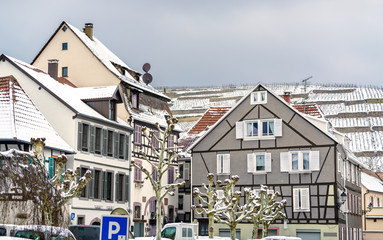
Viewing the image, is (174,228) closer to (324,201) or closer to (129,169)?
(129,169)

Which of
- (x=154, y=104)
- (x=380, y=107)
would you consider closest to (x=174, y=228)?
(x=154, y=104)

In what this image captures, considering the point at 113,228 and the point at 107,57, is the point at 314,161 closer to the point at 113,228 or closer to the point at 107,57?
the point at 107,57

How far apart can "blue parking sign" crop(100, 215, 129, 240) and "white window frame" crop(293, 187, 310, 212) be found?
39.9 meters

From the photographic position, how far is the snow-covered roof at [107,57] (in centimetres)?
5124

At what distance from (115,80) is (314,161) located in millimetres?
15429

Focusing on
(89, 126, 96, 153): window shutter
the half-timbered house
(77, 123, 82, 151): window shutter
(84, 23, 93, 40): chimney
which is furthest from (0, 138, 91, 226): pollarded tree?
(84, 23, 93, 40): chimney

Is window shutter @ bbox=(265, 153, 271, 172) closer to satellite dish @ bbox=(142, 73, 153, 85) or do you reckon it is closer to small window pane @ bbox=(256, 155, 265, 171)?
small window pane @ bbox=(256, 155, 265, 171)

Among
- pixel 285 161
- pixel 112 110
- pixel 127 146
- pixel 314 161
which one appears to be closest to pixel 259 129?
pixel 285 161

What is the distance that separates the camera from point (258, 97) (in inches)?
2041

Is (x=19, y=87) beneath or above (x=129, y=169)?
above

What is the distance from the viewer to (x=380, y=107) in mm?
172000

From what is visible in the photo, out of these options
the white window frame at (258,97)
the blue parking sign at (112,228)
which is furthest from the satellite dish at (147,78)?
the blue parking sign at (112,228)

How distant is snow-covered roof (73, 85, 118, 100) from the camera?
4575 cm

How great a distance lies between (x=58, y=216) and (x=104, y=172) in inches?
1065
